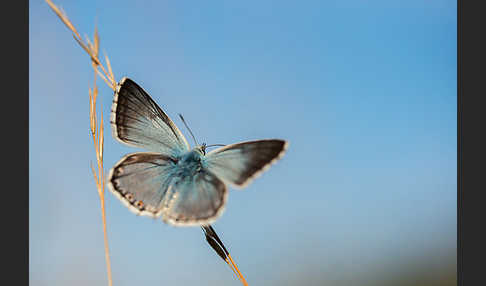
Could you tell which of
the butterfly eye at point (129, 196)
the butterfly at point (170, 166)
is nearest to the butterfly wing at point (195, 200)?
the butterfly at point (170, 166)

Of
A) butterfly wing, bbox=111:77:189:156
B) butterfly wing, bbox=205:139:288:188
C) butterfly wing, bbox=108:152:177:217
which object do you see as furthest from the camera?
butterfly wing, bbox=111:77:189:156

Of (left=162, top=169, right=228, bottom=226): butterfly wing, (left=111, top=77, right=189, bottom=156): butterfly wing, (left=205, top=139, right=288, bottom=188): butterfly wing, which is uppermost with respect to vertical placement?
(left=111, top=77, right=189, bottom=156): butterfly wing

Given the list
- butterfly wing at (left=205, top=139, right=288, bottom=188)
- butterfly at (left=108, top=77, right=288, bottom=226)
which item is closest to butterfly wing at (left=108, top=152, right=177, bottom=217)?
butterfly at (left=108, top=77, right=288, bottom=226)

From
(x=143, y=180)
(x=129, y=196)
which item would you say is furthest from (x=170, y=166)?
(x=129, y=196)

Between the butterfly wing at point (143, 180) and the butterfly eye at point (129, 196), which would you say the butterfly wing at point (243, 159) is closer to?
the butterfly wing at point (143, 180)

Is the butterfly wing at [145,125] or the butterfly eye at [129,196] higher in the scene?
the butterfly wing at [145,125]

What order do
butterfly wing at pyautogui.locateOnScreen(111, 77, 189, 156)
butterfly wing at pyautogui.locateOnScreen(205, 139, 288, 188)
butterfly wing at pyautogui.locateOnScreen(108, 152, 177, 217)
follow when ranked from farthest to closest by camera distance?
butterfly wing at pyautogui.locateOnScreen(111, 77, 189, 156), butterfly wing at pyautogui.locateOnScreen(108, 152, 177, 217), butterfly wing at pyautogui.locateOnScreen(205, 139, 288, 188)

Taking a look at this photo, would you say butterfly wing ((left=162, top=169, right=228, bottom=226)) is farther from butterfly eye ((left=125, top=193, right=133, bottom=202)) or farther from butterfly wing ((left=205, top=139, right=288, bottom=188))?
butterfly eye ((left=125, top=193, right=133, bottom=202))
